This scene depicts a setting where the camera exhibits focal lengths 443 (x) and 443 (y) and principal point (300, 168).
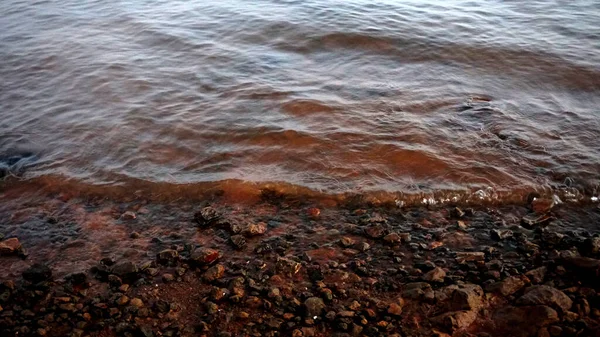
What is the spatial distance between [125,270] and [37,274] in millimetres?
806

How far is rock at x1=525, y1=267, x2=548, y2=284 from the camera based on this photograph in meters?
3.96

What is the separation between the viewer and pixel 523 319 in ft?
11.7

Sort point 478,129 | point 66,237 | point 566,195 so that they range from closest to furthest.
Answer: point 66,237 → point 566,195 → point 478,129

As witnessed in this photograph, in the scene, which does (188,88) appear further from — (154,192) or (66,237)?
(66,237)

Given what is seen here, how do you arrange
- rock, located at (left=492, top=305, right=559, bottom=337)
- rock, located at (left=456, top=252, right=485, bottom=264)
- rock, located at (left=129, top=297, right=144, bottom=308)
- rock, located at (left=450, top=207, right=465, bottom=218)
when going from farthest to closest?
rock, located at (left=450, top=207, right=465, bottom=218), rock, located at (left=456, top=252, right=485, bottom=264), rock, located at (left=129, top=297, right=144, bottom=308), rock, located at (left=492, top=305, right=559, bottom=337)

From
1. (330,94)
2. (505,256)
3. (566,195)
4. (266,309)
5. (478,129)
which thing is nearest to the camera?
(266,309)

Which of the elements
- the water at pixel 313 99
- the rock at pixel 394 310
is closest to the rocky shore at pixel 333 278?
the rock at pixel 394 310

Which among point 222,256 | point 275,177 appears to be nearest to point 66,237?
point 222,256

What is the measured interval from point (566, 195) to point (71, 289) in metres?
5.40

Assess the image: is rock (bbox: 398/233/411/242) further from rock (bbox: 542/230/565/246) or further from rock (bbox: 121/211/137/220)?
rock (bbox: 121/211/137/220)

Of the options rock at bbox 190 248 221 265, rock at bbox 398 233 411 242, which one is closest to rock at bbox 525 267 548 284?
rock at bbox 398 233 411 242

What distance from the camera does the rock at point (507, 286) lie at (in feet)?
12.6

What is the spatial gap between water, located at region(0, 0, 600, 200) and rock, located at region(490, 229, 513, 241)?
2.47 feet

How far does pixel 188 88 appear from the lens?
8305 millimetres
